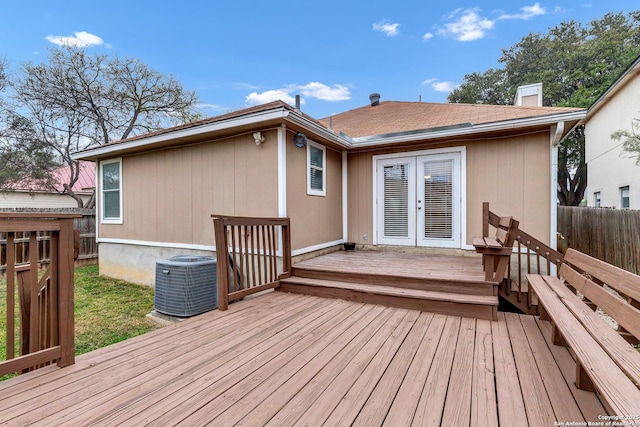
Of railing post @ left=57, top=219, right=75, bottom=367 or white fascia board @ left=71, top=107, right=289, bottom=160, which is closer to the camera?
railing post @ left=57, top=219, right=75, bottom=367

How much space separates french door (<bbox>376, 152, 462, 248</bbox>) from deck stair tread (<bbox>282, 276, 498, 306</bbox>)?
7.21 feet

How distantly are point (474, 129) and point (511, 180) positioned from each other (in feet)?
3.49

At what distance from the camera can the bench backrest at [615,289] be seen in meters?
1.45

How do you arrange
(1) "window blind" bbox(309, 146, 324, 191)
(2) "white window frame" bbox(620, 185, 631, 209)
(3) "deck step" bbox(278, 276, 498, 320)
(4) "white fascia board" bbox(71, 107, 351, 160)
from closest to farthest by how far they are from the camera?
(3) "deck step" bbox(278, 276, 498, 320)
(4) "white fascia board" bbox(71, 107, 351, 160)
(1) "window blind" bbox(309, 146, 324, 191)
(2) "white window frame" bbox(620, 185, 631, 209)

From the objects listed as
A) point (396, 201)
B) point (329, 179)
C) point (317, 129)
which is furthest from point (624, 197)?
point (317, 129)

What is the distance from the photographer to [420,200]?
5500mm

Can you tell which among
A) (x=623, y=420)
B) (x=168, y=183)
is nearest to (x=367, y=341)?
(x=623, y=420)

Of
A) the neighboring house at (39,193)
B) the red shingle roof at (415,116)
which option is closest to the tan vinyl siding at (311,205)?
the red shingle roof at (415,116)

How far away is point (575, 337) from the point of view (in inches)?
63.2

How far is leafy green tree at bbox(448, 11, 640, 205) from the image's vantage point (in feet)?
46.9

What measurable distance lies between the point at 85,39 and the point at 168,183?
8805 mm

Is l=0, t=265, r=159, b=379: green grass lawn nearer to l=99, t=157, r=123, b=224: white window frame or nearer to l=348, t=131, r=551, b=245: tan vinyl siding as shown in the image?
l=99, t=157, r=123, b=224: white window frame

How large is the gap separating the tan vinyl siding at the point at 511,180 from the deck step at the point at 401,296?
2361 mm

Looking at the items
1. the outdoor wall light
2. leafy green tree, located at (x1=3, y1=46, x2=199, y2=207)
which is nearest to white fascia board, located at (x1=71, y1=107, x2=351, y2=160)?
the outdoor wall light
